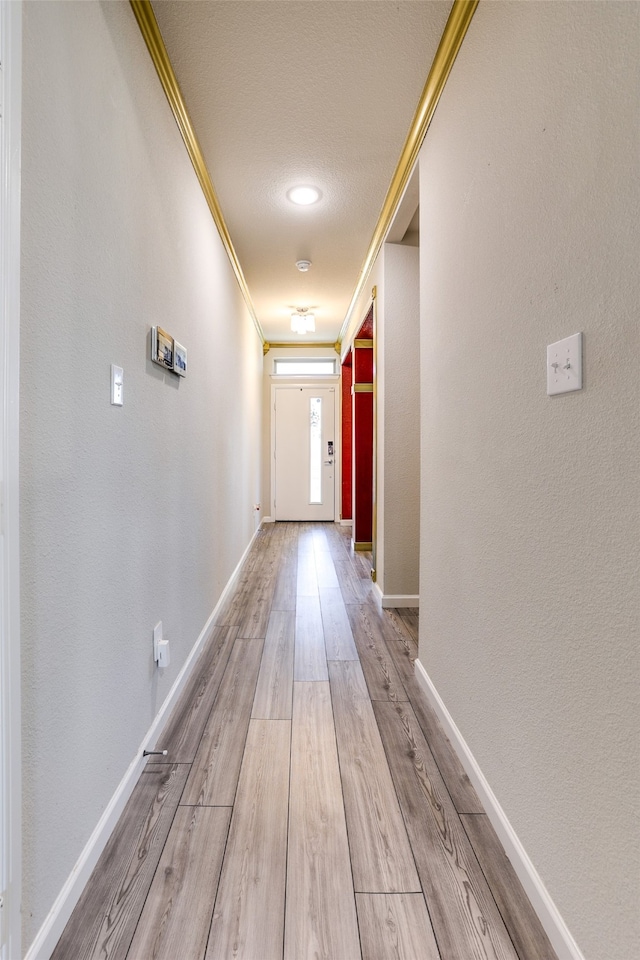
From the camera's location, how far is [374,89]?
70.2 inches

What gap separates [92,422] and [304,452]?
5179mm

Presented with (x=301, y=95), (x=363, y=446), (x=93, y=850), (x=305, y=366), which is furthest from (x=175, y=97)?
(x=305, y=366)

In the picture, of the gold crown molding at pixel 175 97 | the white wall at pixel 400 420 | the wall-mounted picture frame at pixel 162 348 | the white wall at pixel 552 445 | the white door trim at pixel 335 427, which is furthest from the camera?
the white door trim at pixel 335 427

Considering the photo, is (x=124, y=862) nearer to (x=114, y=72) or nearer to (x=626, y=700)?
(x=626, y=700)

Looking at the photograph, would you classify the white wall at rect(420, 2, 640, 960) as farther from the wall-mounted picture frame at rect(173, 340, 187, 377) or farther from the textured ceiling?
the wall-mounted picture frame at rect(173, 340, 187, 377)

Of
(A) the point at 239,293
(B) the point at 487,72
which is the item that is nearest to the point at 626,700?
(B) the point at 487,72

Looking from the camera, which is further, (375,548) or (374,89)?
(375,548)

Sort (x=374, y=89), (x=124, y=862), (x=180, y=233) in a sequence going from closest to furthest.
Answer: (x=124, y=862)
(x=374, y=89)
(x=180, y=233)

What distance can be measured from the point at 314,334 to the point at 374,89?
4.00 meters

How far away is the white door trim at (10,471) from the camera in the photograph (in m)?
0.77

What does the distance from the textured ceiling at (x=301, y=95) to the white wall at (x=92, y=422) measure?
230 mm

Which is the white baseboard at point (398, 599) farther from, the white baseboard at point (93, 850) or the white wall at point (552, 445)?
the white baseboard at point (93, 850)

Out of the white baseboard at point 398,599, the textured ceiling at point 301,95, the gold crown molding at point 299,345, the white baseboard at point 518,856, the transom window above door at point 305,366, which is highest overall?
the gold crown molding at point 299,345

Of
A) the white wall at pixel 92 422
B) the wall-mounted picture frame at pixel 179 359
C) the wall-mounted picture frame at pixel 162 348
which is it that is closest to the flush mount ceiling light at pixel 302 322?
the white wall at pixel 92 422
